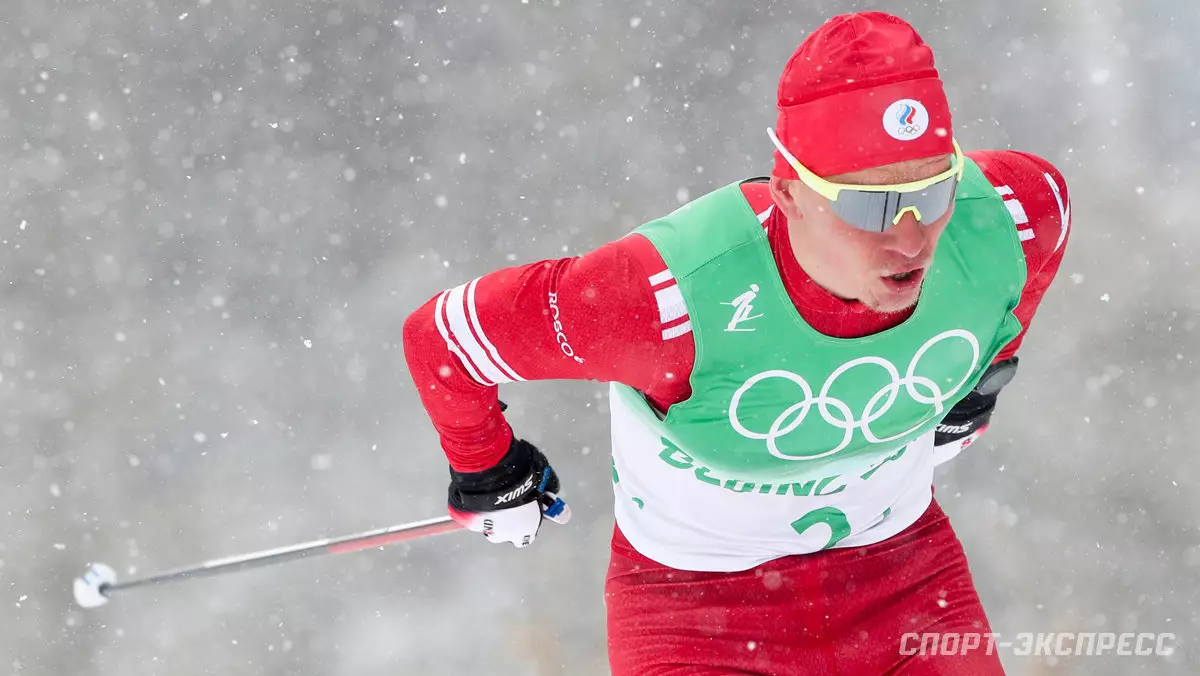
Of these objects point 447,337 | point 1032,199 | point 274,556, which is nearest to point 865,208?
point 1032,199

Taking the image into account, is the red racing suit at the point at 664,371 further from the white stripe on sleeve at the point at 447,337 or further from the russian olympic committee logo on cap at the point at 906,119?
the russian olympic committee logo on cap at the point at 906,119

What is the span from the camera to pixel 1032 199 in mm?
2338

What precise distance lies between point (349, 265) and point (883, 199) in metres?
4.26

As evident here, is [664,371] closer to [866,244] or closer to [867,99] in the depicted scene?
[866,244]

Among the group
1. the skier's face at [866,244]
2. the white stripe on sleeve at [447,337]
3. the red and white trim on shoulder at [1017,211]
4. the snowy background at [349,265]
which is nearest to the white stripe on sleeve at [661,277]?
the skier's face at [866,244]

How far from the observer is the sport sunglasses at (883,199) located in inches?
75.1

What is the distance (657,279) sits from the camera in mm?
2141

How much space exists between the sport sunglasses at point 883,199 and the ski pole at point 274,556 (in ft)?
5.87

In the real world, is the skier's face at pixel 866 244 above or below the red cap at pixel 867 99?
below

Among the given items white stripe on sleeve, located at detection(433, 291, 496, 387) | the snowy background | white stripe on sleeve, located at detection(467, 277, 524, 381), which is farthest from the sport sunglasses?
the snowy background

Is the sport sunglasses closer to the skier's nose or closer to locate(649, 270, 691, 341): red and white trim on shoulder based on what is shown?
the skier's nose

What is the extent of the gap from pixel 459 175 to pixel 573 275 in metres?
3.73

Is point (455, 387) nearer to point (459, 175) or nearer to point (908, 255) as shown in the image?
point (908, 255)

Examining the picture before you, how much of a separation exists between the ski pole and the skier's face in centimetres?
A: 166
